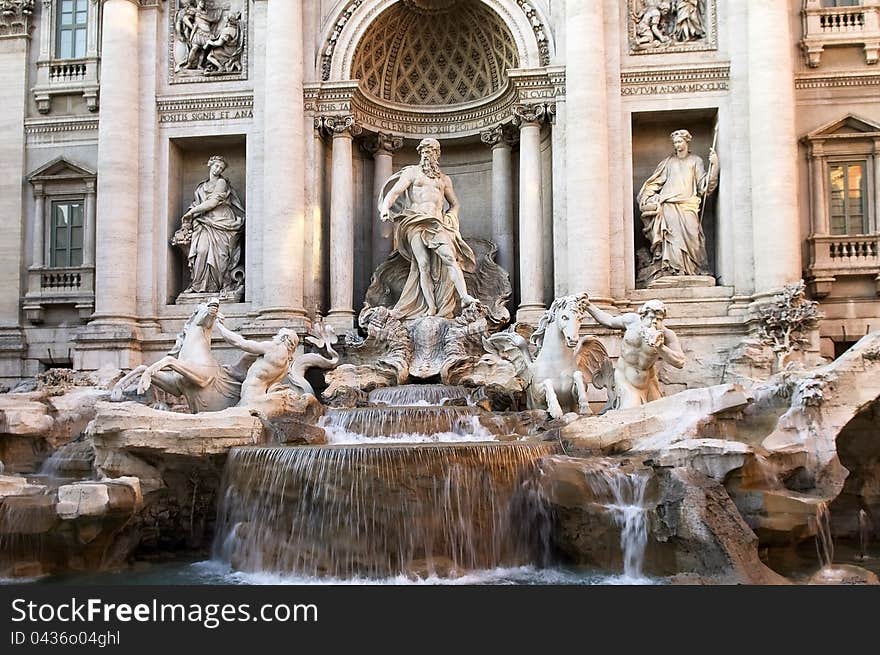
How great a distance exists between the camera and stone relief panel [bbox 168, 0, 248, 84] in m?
18.3

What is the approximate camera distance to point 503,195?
60.6ft

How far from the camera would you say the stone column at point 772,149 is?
16.1 metres

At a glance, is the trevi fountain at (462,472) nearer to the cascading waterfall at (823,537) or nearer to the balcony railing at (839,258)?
the cascading waterfall at (823,537)

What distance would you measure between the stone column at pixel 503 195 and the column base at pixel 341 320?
3206 millimetres

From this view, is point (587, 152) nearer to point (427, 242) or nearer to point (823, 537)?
point (427, 242)

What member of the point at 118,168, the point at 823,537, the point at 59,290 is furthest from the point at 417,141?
the point at 823,537

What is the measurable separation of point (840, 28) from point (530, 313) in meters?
8.09

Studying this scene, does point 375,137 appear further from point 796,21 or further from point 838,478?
point 838,478

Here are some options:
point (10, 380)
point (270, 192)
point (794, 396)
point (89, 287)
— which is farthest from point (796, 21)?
point (10, 380)

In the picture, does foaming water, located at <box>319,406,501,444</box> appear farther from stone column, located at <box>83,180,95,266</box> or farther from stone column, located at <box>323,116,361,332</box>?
stone column, located at <box>83,180,95,266</box>

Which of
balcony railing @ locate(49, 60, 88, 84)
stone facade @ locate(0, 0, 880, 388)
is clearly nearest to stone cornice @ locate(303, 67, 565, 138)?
stone facade @ locate(0, 0, 880, 388)

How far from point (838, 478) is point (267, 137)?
38.2ft

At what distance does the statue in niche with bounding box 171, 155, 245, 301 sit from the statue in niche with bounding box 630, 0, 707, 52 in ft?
27.8

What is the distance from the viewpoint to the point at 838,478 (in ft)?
36.6
